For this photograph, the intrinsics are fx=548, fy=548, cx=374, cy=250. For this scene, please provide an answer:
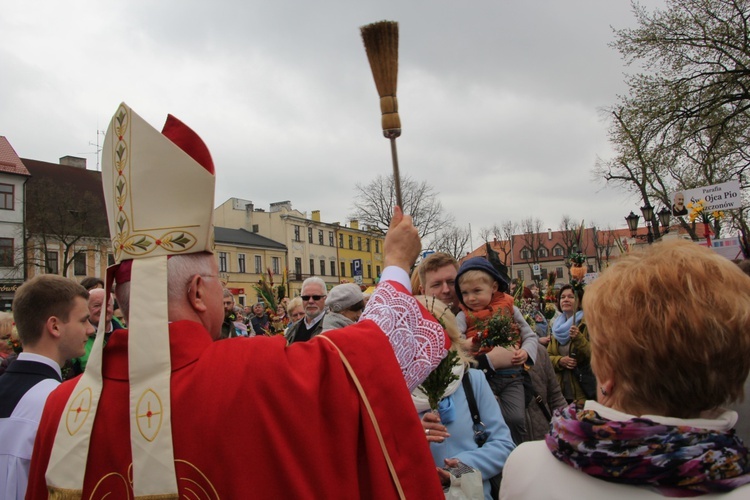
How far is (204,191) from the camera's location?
73.4 inches

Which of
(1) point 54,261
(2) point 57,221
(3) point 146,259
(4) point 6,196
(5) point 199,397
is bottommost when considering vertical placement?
(5) point 199,397

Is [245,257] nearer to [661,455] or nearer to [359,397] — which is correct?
[359,397]

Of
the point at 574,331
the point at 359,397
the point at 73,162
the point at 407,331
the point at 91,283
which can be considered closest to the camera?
the point at 359,397

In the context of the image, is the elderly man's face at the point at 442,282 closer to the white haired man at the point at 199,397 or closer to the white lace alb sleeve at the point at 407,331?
the white lace alb sleeve at the point at 407,331

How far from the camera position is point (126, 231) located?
1.84 m

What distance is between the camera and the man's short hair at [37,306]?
328 centimetres

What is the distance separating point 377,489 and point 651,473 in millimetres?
747

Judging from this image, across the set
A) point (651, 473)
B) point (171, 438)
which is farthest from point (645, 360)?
point (171, 438)

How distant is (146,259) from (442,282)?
9.80 ft

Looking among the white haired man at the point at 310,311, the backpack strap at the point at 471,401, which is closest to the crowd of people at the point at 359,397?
the backpack strap at the point at 471,401

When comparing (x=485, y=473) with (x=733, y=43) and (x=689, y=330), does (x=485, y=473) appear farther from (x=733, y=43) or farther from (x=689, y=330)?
(x=733, y=43)

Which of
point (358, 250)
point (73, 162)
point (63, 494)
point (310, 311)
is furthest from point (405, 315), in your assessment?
point (358, 250)

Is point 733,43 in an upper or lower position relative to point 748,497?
upper

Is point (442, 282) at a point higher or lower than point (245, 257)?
lower
